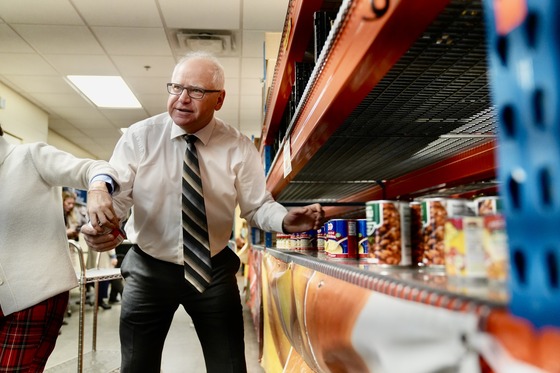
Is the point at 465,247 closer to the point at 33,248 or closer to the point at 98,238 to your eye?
the point at 98,238

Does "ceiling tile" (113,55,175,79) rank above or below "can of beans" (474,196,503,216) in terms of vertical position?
above

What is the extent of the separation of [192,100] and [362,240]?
2.93ft

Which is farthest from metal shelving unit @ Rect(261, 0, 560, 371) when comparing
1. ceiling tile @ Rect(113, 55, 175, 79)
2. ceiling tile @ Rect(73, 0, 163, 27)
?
ceiling tile @ Rect(113, 55, 175, 79)

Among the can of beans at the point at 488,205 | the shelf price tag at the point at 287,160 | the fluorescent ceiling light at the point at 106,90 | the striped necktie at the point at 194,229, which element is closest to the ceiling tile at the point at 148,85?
the fluorescent ceiling light at the point at 106,90

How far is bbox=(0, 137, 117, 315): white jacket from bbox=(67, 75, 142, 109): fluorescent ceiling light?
4.62 metres

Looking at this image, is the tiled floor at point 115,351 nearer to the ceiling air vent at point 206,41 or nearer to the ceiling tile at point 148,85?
the ceiling air vent at point 206,41

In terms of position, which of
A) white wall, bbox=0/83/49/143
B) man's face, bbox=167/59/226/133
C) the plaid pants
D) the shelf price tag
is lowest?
the plaid pants

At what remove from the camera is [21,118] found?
656cm

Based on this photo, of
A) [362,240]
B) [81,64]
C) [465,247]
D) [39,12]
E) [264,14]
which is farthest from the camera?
[81,64]

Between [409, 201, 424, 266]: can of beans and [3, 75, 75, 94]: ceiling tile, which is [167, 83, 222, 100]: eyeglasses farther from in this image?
[3, 75, 75, 94]: ceiling tile

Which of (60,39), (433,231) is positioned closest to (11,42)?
(60,39)

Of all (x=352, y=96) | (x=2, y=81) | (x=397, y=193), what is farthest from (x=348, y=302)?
(x=2, y=81)

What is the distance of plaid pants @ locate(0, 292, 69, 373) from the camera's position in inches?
57.9

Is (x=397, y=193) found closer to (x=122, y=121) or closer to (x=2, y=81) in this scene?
(x=2, y=81)
